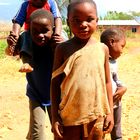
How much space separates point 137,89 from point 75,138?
6.86m

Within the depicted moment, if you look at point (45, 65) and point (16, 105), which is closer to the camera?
point (45, 65)

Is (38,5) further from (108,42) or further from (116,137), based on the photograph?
(116,137)

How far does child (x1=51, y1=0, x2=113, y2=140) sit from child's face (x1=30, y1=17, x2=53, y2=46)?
1.65 ft

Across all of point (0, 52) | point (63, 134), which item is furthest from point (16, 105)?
point (0, 52)

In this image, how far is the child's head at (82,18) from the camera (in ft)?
8.50

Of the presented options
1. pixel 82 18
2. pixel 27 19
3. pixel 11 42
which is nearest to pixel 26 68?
pixel 11 42

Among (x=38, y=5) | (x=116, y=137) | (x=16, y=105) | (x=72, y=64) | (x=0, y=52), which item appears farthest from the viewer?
(x=0, y=52)

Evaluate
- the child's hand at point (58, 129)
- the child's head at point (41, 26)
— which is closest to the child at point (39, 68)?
the child's head at point (41, 26)

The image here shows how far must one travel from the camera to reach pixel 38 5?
11.0 ft

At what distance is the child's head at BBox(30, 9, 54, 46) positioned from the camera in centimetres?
313

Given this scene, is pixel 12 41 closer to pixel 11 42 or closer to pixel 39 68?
pixel 11 42

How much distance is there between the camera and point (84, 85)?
2.61 metres

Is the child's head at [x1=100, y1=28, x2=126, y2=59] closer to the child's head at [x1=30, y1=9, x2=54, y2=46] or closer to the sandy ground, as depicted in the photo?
the child's head at [x1=30, y1=9, x2=54, y2=46]

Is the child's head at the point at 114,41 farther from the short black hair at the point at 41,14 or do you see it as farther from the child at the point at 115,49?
the short black hair at the point at 41,14
